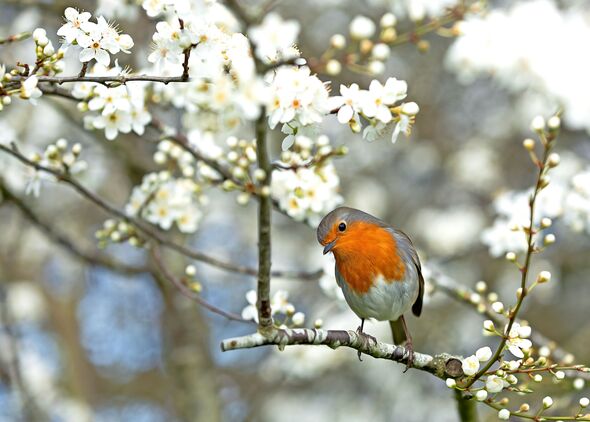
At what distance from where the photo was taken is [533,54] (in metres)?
6.33

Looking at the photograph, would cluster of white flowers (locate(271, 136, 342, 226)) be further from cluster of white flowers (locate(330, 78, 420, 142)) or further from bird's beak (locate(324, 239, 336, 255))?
cluster of white flowers (locate(330, 78, 420, 142))

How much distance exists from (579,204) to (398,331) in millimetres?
1269

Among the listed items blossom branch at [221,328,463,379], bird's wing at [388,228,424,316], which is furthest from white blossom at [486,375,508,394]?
bird's wing at [388,228,424,316]

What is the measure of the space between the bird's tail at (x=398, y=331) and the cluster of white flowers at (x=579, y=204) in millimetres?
1218

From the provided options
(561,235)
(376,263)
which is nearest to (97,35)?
(376,263)

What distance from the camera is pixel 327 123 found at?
9.35 m

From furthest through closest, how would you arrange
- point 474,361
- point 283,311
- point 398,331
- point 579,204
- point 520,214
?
point 520,214
point 579,204
point 398,331
point 283,311
point 474,361

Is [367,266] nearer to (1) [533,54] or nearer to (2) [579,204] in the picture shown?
(2) [579,204]

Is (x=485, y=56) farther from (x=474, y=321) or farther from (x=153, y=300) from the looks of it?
(x=153, y=300)

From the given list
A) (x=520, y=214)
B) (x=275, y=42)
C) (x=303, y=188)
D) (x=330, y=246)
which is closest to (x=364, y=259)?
(x=330, y=246)

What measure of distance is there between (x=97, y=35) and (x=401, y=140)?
7.09 m

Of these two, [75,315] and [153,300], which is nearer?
[75,315]

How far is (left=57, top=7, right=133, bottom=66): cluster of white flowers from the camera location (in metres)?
2.94

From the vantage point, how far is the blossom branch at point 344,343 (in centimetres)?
266
